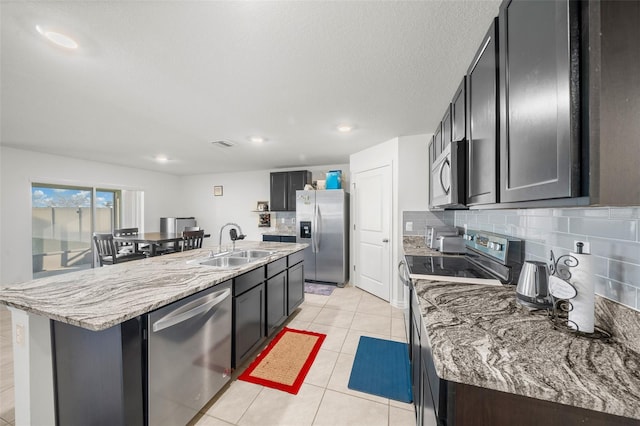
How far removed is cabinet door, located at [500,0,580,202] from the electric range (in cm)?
75

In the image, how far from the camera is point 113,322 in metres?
0.98

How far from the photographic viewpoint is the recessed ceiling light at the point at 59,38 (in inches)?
50.2

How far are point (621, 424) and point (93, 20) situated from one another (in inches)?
98.2

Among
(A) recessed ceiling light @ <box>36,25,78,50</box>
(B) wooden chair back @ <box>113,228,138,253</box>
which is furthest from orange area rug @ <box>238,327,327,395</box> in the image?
(B) wooden chair back @ <box>113,228,138,253</box>

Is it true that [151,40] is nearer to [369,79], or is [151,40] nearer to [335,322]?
[369,79]

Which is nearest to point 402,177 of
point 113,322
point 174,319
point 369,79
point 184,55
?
point 369,79

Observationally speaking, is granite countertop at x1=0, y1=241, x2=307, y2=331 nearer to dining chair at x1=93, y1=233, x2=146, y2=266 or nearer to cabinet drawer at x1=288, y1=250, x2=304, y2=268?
cabinet drawer at x1=288, y1=250, x2=304, y2=268

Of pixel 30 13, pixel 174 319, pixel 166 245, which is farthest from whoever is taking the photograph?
pixel 166 245

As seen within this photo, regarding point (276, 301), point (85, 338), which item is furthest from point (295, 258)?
point (85, 338)

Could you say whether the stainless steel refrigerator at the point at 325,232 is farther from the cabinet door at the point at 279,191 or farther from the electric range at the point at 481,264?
the electric range at the point at 481,264

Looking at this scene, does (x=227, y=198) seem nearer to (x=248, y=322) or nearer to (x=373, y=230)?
(x=373, y=230)

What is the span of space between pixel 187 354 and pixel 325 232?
298 cm

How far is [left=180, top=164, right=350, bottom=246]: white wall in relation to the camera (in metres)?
5.57

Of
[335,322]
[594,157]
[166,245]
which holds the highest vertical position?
[594,157]
